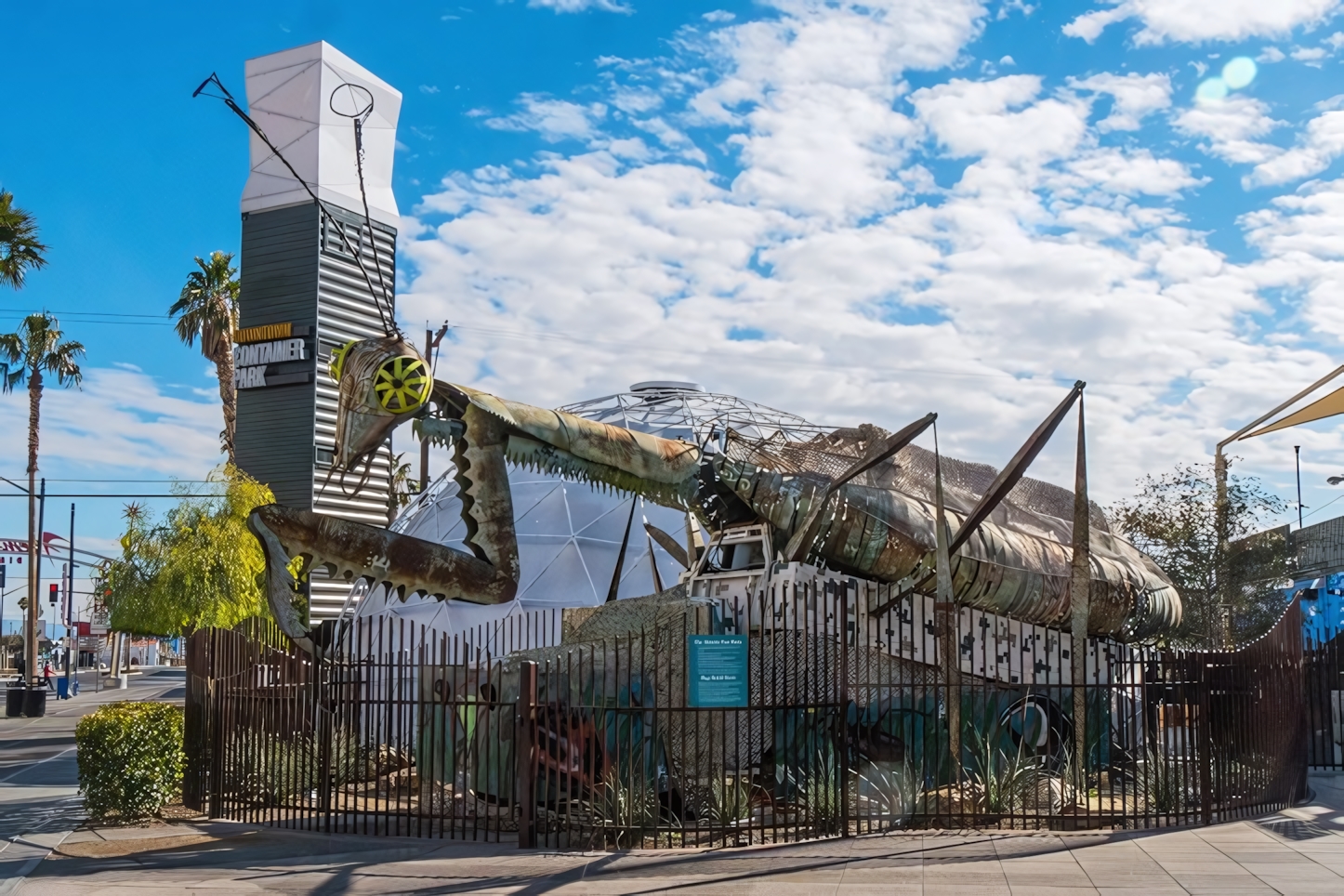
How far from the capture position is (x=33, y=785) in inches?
662

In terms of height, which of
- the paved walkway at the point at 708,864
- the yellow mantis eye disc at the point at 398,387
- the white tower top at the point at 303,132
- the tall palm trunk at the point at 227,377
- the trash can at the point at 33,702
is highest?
the white tower top at the point at 303,132

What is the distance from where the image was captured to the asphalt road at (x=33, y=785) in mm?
11663

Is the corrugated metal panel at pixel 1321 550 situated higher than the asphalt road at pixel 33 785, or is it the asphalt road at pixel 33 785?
the corrugated metal panel at pixel 1321 550

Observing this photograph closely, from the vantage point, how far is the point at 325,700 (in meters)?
11.7

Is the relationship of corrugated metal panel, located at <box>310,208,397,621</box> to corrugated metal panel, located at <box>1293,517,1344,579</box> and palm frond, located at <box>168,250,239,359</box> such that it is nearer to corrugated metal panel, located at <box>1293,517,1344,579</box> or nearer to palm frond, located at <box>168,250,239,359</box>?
palm frond, located at <box>168,250,239,359</box>

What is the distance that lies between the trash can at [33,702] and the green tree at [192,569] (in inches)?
233

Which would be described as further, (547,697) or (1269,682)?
(1269,682)

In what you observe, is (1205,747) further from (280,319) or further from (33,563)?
(33,563)

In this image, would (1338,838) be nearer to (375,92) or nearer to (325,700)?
(325,700)

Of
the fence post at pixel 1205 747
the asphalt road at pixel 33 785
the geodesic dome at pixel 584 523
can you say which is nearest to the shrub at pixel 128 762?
the asphalt road at pixel 33 785

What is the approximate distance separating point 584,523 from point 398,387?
1474cm

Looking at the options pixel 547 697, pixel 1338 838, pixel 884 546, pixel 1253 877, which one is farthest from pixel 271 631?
pixel 1338 838

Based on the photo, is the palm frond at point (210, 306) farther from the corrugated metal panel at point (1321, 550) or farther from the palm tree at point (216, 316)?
the corrugated metal panel at point (1321, 550)

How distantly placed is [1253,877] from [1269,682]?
4.47m
